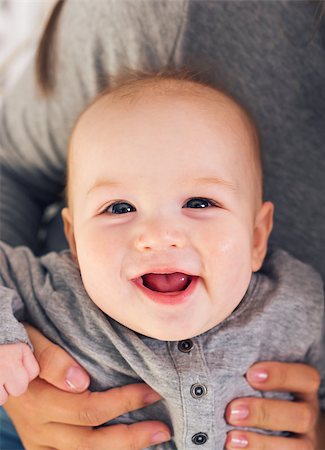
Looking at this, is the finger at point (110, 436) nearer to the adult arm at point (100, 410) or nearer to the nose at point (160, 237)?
the adult arm at point (100, 410)

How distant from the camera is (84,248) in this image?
87cm

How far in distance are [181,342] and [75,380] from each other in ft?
0.52

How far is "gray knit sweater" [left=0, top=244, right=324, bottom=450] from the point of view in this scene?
0.87 m

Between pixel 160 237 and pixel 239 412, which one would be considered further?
pixel 239 412

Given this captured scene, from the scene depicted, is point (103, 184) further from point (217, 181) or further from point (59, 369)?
point (59, 369)

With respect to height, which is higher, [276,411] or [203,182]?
[203,182]

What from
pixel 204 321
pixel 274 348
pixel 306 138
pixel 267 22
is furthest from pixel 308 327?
pixel 267 22

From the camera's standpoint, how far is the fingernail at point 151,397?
899 mm

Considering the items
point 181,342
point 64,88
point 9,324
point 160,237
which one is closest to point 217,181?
point 160,237

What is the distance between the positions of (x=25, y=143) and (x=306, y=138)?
548mm

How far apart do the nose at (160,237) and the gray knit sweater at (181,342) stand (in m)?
0.16

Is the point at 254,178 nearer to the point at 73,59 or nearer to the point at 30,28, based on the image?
the point at 73,59

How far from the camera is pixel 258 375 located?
0.93m

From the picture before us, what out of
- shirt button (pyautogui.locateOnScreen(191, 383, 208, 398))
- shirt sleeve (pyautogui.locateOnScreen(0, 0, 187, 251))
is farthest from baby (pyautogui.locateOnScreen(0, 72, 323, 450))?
shirt sleeve (pyautogui.locateOnScreen(0, 0, 187, 251))
